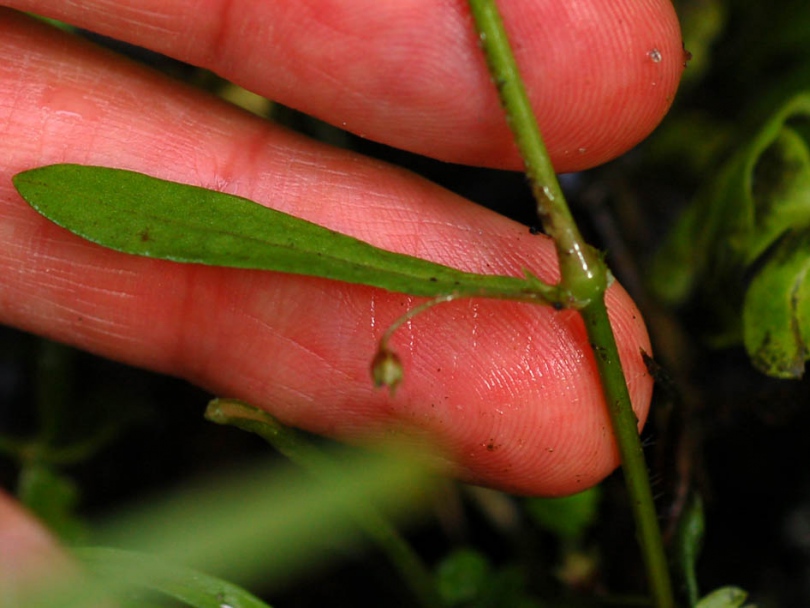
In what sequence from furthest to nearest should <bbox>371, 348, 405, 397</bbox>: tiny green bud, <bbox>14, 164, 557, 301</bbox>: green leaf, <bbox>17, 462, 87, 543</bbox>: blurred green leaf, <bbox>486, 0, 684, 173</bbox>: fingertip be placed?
<bbox>17, 462, 87, 543</bbox>: blurred green leaf
<bbox>486, 0, 684, 173</bbox>: fingertip
<bbox>14, 164, 557, 301</bbox>: green leaf
<bbox>371, 348, 405, 397</bbox>: tiny green bud

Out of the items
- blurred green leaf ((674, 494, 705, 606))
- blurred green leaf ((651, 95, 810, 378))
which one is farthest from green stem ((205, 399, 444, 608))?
blurred green leaf ((651, 95, 810, 378))

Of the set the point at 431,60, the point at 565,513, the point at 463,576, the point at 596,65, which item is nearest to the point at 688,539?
the point at 565,513

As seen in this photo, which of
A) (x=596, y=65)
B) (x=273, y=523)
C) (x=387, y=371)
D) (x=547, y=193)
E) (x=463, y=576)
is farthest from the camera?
(x=463, y=576)

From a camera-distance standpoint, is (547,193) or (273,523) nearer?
(273,523)

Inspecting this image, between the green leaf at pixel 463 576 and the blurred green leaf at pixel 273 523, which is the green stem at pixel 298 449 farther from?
the blurred green leaf at pixel 273 523

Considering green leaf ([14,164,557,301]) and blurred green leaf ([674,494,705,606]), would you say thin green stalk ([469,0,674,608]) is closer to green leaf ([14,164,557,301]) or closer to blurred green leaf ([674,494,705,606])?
green leaf ([14,164,557,301])

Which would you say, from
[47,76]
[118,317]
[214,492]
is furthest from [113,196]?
[214,492]

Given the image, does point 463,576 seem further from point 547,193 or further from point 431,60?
point 431,60
